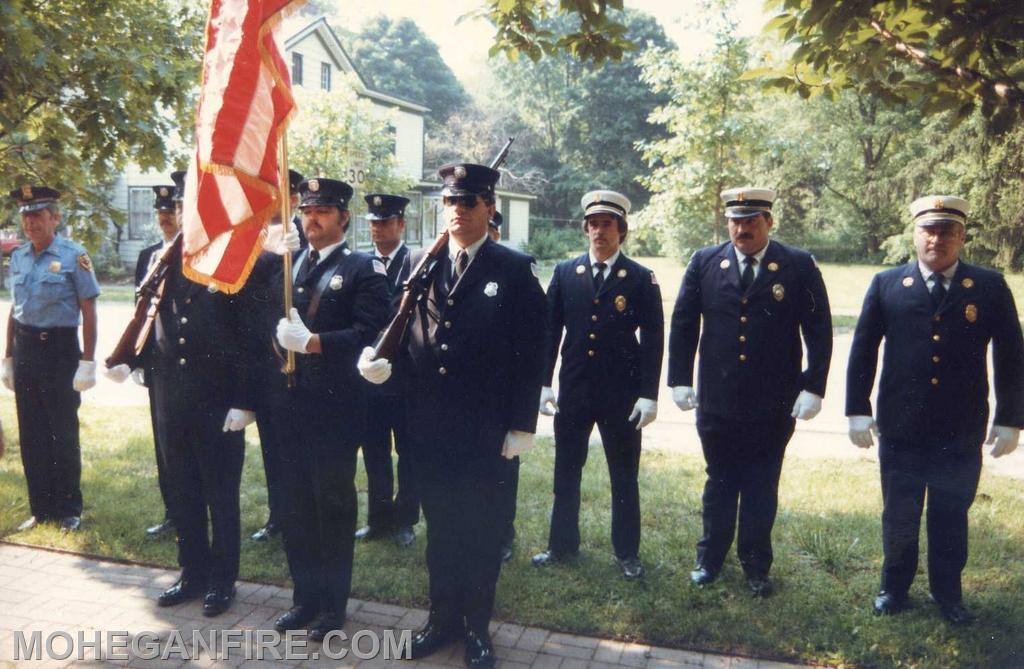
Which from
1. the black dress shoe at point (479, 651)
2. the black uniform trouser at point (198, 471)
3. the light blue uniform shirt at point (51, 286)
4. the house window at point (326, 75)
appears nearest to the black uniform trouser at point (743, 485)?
the black dress shoe at point (479, 651)

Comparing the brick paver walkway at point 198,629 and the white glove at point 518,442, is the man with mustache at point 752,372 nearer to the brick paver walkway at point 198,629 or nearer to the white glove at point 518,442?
the brick paver walkway at point 198,629

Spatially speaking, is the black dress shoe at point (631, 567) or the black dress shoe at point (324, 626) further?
the black dress shoe at point (631, 567)

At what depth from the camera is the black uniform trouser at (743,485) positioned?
4.79 m

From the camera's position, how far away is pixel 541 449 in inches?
328

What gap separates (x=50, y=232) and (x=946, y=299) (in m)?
5.80

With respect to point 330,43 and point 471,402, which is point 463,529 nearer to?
point 471,402

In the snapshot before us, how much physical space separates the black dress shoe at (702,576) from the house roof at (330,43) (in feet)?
80.4

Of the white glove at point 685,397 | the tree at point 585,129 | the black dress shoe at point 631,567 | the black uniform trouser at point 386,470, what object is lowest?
the black dress shoe at point 631,567

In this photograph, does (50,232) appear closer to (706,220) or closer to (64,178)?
(64,178)

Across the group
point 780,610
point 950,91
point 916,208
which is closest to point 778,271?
point 916,208

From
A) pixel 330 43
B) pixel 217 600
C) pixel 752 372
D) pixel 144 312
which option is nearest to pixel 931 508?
pixel 752 372

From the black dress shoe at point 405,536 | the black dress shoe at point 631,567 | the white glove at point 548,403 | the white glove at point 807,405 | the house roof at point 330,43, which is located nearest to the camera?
the white glove at point 807,405

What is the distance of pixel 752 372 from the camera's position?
474 cm

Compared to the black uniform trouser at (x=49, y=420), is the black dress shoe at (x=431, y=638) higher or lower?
lower
